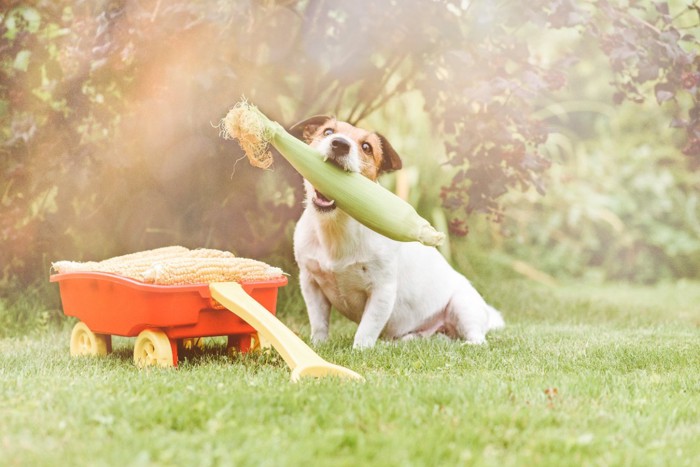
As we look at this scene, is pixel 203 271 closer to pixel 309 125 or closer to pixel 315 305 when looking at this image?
pixel 315 305

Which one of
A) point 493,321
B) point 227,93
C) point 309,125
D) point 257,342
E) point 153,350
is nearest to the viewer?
point 153,350

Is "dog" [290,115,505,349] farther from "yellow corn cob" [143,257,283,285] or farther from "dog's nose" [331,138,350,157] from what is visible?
"yellow corn cob" [143,257,283,285]

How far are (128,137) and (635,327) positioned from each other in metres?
3.20

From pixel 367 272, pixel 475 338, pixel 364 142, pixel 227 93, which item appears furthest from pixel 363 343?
pixel 227 93

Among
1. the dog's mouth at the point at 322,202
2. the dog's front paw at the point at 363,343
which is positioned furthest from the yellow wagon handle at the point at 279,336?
the dog's front paw at the point at 363,343

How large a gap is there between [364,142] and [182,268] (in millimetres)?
996

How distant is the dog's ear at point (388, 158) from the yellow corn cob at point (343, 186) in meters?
0.47

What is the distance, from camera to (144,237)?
16.4 feet

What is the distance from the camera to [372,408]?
7.79 feet

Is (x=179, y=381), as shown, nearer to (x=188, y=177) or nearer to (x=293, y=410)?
(x=293, y=410)

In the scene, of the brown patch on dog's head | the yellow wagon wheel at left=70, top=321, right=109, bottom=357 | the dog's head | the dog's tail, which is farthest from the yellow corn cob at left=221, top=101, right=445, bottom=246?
the dog's tail

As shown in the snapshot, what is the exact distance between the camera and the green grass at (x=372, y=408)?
1.98 m

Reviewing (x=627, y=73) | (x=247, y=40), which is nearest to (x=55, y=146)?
(x=247, y=40)

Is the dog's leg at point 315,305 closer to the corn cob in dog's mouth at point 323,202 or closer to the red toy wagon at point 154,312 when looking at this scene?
the red toy wagon at point 154,312
